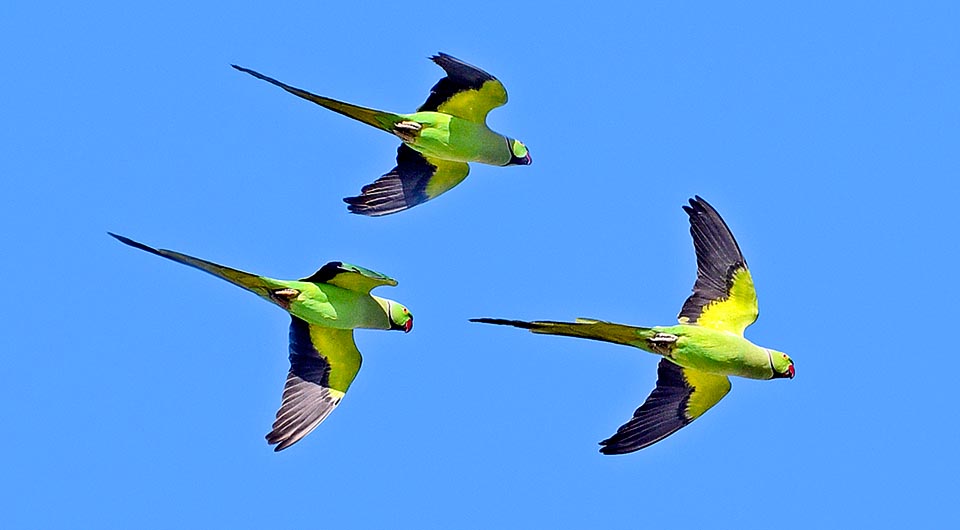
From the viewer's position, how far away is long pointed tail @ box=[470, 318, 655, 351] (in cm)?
1505

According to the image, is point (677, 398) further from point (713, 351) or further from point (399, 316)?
point (399, 316)

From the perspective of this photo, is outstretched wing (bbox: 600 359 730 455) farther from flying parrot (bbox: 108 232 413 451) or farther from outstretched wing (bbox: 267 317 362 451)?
outstretched wing (bbox: 267 317 362 451)

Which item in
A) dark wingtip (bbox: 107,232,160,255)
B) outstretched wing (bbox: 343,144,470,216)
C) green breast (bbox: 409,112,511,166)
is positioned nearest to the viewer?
dark wingtip (bbox: 107,232,160,255)

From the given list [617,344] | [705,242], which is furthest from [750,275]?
[617,344]

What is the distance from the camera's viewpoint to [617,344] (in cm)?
1634

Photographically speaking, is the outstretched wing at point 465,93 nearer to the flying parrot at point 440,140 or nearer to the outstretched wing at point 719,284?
the flying parrot at point 440,140

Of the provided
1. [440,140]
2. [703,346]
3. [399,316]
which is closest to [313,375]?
[399,316]

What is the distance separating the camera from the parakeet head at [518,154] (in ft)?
61.6

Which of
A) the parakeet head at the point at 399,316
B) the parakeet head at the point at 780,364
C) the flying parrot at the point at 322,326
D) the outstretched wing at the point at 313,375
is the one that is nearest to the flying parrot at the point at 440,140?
the parakeet head at the point at 399,316

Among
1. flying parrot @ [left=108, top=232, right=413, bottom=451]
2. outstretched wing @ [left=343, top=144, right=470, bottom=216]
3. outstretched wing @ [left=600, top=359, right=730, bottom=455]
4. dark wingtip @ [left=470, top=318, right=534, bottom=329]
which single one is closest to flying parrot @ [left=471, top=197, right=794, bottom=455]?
outstretched wing @ [left=600, top=359, right=730, bottom=455]

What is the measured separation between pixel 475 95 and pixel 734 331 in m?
3.76

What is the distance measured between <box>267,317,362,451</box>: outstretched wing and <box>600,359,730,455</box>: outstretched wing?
3040 mm

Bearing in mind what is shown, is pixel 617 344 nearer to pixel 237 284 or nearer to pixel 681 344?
pixel 681 344

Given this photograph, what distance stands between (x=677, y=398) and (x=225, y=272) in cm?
460
